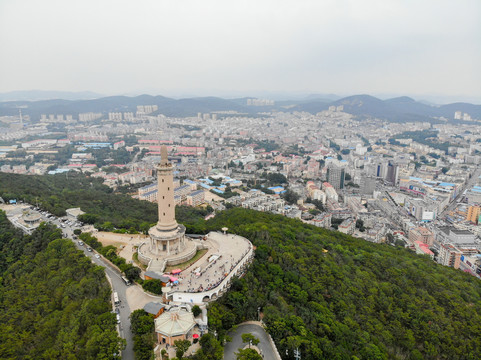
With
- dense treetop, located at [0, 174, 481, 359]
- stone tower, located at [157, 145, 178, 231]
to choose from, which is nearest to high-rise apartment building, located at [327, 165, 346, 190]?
dense treetop, located at [0, 174, 481, 359]

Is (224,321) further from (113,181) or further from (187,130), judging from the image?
(187,130)

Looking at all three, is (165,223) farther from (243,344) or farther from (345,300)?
(345,300)

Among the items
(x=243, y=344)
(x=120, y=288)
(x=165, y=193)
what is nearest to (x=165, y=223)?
(x=165, y=193)

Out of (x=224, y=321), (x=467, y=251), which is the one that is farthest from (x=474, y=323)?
(x=467, y=251)

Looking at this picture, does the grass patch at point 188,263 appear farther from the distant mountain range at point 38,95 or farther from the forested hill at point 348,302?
the distant mountain range at point 38,95

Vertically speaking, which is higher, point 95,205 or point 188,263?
point 188,263

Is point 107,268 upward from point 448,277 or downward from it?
upward

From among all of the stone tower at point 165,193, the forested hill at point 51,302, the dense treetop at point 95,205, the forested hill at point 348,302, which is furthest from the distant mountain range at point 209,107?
the forested hill at point 348,302
